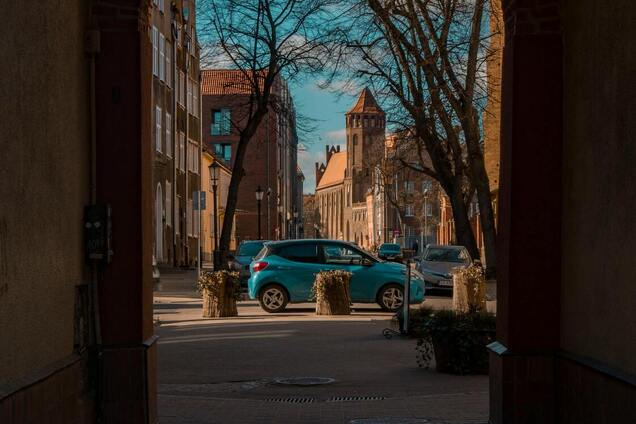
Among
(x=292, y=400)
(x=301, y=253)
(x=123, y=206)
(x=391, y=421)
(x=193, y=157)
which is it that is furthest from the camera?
(x=193, y=157)

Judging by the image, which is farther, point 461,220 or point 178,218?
point 178,218

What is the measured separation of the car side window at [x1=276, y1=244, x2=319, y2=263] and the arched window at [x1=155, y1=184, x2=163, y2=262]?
22314mm

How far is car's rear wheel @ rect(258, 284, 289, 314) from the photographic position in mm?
24922

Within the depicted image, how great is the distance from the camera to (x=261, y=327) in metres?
20.4

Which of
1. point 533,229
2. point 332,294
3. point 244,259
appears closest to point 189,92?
point 244,259

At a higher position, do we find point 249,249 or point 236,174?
point 236,174

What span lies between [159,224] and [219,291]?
83.1 ft

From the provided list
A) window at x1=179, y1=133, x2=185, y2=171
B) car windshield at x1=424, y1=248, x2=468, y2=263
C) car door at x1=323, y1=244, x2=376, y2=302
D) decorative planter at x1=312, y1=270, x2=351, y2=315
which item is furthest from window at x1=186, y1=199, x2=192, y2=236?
decorative planter at x1=312, y1=270, x2=351, y2=315

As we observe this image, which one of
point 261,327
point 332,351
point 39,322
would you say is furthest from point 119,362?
point 261,327

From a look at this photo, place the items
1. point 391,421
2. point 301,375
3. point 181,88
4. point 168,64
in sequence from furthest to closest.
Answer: point 181,88
point 168,64
point 301,375
point 391,421

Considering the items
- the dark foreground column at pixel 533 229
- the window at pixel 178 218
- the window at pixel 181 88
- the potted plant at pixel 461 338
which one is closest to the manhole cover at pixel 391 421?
the dark foreground column at pixel 533 229

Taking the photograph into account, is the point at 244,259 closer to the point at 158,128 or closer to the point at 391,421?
the point at 158,128

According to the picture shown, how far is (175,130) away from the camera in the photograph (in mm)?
53406

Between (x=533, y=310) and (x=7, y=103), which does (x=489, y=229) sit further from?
(x=7, y=103)
